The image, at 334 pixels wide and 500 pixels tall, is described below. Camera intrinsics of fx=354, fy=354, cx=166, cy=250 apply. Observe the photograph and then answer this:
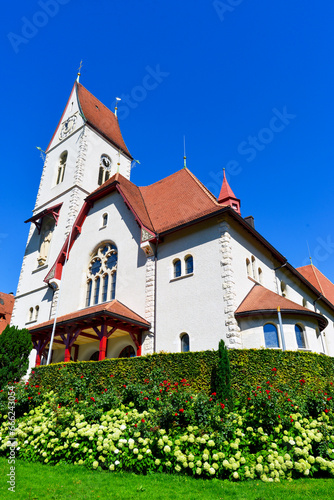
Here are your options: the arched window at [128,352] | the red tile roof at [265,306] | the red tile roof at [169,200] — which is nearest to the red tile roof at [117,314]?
the arched window at [128,352]

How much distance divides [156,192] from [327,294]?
21.5 meters

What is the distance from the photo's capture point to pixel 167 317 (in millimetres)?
17219

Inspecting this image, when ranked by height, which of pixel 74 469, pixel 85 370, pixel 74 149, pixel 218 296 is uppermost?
pixel 74 149

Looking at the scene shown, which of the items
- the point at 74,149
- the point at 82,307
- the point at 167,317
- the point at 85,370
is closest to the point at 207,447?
the point at 85,370

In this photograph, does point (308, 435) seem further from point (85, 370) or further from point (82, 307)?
point (82, 307)

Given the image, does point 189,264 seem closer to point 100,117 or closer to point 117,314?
point 117,314

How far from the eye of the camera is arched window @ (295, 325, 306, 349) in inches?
628

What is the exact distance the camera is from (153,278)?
1842 centimetres

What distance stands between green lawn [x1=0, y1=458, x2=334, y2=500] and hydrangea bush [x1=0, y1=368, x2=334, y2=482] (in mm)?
325

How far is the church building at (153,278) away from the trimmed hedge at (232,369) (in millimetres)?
2424

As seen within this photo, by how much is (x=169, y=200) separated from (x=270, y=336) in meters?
10.3

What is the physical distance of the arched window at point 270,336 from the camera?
1525cm

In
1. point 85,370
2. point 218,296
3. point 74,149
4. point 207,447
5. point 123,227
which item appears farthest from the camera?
point 74,149

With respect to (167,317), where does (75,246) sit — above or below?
above
